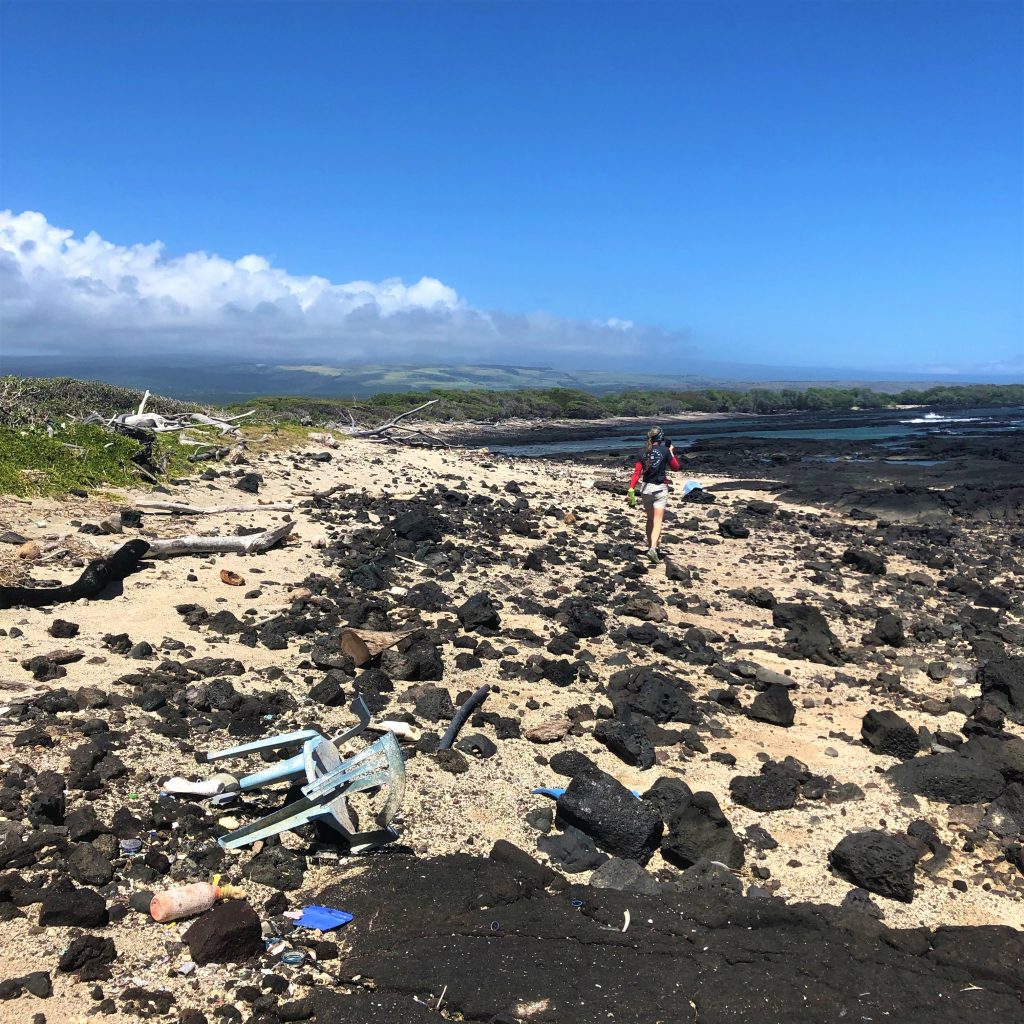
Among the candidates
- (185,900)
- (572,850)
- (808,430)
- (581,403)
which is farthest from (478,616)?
(581,403)

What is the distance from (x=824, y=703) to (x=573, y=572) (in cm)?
524

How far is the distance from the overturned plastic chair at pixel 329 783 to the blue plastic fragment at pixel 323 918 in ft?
1.62

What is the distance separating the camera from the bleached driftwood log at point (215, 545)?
410 inches

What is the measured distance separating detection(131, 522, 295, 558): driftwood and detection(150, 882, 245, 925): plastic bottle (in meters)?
6.72

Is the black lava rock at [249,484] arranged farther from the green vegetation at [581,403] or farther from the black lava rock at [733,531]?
the green vegetation at [581,403]

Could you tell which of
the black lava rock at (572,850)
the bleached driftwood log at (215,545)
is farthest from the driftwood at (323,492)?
the black lava rock at (572,850)

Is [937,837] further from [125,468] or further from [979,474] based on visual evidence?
[979,474]

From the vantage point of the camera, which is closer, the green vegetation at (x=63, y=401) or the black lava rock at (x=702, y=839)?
the black lava rock at (x=702, y=839)

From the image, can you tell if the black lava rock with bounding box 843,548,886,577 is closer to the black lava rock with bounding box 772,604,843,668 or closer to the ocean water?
the black lava rock with bounding box 772,604,843,668

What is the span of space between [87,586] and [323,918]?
5.62 m

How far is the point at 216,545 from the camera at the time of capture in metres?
10.9

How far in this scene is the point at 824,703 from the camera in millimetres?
8352

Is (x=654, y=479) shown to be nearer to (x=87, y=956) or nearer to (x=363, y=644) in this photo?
(x=363, y=644)

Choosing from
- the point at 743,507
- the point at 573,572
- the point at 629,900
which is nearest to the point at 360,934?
the point at 629,900
